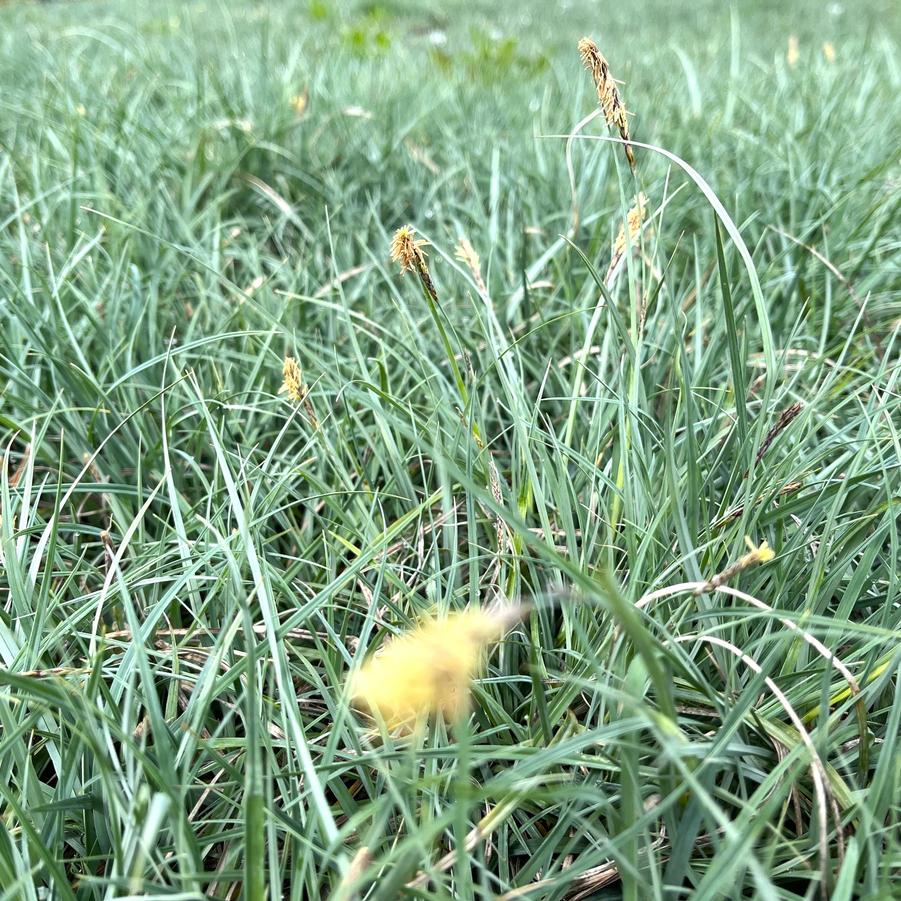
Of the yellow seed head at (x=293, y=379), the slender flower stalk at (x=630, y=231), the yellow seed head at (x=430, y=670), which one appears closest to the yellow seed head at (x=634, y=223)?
the slender flower stalk at (x=630, y=231)

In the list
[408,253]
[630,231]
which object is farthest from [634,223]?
[408,253]

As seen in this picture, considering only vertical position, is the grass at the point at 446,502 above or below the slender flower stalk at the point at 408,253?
below

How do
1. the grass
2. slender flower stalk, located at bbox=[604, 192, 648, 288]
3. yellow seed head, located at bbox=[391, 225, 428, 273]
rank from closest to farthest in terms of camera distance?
the grass
yellow seed head, located at bbox=[391, 225, 428, 273]
slender flower stalk, located at bbox=[604, 192, 648, 288]

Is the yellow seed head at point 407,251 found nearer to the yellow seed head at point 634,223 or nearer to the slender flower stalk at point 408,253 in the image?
the slender flower stalk at point 408,253

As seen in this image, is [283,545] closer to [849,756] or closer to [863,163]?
[849,756]

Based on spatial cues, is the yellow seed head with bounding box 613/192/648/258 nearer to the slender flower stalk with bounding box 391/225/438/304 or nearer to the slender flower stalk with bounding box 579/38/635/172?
the slender flower stalk with bounding box 579/38/635/172

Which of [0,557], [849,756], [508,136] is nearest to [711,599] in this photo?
[849,756]

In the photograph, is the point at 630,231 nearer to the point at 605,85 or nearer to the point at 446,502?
the point at 605,85

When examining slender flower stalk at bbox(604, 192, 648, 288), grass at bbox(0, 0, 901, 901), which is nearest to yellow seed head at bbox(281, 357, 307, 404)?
grass at bbox(0, 0, 901, 901)
